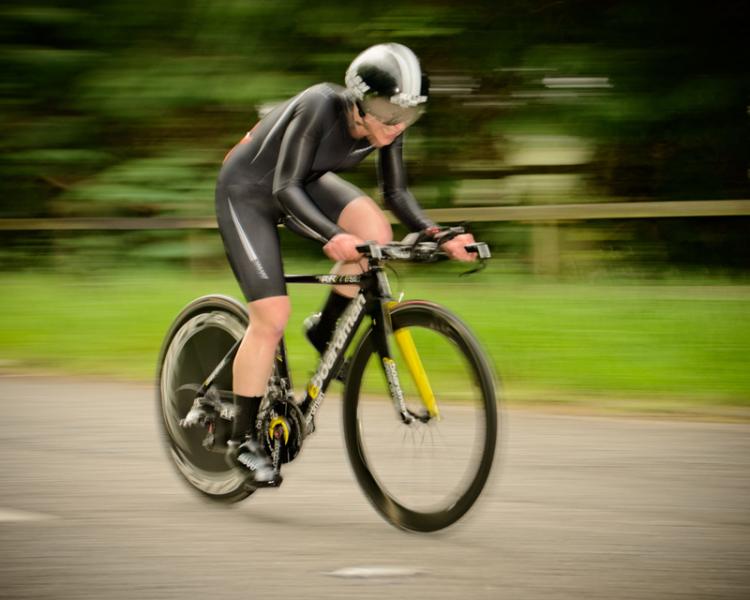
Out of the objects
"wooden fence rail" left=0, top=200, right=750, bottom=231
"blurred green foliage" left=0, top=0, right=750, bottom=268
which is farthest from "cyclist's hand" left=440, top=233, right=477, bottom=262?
"blurred green foliage" left=0, top=0, right=750, bottom=268

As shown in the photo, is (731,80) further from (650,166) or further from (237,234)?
(237,234)

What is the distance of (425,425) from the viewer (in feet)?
16.5

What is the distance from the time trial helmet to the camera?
4.84 metres

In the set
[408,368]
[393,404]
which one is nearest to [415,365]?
[408,368]

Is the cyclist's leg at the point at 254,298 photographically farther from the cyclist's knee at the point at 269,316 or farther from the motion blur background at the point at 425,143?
the motion blur background at the point at 425,143

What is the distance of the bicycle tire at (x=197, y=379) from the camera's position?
5.66 m

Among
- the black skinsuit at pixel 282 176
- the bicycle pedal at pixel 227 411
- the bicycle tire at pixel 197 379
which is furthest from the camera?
the bicycle tire at pixel 197 379

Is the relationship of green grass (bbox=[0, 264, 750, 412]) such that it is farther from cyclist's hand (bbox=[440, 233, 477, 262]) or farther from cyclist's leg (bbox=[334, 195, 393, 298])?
cyclist's hand (bbox=[440, 233, 477, 262])

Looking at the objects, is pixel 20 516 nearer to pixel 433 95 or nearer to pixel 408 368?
pixel 408 368

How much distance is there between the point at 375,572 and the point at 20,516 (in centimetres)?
170

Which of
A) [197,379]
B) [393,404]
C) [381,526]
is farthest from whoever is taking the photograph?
[197,379]

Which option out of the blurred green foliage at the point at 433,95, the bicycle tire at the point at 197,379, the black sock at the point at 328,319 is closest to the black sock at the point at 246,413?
the bicycle tire at the point at 197,379

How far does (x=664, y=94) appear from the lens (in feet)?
38.9

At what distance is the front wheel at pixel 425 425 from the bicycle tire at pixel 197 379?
66 centimetres
